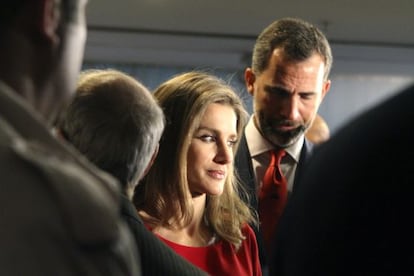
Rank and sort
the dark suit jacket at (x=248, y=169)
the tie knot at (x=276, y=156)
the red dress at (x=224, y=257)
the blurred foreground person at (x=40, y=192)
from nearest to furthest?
the blurred foreground person at (x=40, y=192) < the red dress at (x=224, y=257) < the dark suit jacket at (x=248, y=169) < the tie knot at (x=276, y=156)

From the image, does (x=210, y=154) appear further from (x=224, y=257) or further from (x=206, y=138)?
(x=224, y=257)

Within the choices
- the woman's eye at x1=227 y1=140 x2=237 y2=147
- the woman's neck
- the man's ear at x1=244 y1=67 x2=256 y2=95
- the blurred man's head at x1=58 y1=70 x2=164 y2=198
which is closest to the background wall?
the man's ear at x1=244 y1=67 x2=256 y2=95

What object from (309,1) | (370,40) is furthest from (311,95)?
(370,40)

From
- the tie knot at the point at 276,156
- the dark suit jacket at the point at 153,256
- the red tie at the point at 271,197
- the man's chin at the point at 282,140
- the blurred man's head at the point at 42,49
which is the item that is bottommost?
the red tie at the point at 271,197

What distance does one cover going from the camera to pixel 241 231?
1903mm

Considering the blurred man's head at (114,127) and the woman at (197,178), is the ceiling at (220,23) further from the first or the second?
the blurred man's head at (114,127)

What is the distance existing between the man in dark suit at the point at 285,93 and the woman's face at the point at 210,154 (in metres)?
0.29

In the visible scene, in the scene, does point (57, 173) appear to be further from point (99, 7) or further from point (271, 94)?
point (99, 7)

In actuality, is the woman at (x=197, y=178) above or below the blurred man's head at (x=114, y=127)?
below

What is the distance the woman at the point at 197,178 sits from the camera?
183 cm

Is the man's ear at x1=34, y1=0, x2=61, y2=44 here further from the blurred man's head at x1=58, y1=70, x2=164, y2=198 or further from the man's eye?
the man's eye

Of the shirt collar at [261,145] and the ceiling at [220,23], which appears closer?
the shirt collar at [261,145]

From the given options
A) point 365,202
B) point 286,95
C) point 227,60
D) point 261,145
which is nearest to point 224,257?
point 261,145

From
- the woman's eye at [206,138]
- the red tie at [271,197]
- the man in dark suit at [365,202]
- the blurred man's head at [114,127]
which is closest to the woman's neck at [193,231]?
the woman's eye at [206,138]
